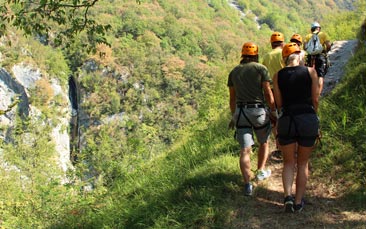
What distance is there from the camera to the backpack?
7.69m

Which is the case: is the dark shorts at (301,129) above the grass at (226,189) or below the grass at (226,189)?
above

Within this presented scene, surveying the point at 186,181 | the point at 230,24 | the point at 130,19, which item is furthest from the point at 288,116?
the point at 230,24

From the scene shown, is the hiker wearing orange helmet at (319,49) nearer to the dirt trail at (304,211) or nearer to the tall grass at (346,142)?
the tall grass at (346,142)

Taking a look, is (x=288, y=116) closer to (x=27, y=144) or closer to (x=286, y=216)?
(x=286, y=216)

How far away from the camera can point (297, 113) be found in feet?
13.9

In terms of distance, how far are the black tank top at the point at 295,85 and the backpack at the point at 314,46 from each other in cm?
378

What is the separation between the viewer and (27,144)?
24.9 m

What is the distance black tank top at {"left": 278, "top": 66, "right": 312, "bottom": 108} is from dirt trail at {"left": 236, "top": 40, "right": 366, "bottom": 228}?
1.26 m

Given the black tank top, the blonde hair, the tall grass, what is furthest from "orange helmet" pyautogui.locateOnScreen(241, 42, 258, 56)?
the tall grass

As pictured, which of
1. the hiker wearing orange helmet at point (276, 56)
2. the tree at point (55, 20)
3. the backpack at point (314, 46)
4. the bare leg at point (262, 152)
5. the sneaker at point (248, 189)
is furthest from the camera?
the backpack at point (314, 46)

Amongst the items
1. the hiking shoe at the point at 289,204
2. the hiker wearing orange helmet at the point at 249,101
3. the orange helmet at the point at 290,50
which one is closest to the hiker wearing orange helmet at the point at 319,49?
the hiker wearing orange helmet at the point at 249,101

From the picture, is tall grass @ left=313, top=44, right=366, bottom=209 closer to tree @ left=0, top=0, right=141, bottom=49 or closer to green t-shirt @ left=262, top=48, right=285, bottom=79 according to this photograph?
green t-shirt @ left=262, top=48, right=285, bottom=79

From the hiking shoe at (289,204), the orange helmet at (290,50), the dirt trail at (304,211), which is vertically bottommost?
the dirt trail at (304,211)

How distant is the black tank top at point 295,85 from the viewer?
4191 millimetres
